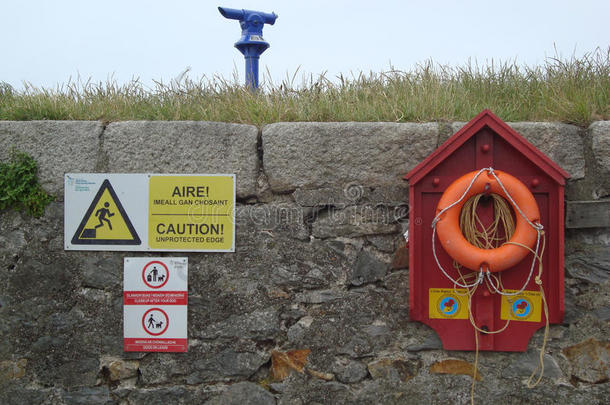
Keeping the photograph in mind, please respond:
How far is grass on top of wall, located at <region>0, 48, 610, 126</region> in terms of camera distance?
9.53ft

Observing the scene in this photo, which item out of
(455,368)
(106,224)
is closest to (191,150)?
(106,224)

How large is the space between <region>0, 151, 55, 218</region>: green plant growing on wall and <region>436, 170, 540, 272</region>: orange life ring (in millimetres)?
2099

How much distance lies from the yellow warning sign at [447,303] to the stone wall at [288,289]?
121 millimetres

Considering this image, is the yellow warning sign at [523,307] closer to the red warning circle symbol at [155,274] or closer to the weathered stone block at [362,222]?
the weathered stone block at [362,222]

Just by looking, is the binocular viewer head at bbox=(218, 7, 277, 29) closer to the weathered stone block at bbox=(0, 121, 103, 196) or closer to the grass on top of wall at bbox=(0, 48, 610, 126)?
the grass on top of wall at bbox=(0, 48, 610, 126)

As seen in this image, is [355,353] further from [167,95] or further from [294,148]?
[167,95]

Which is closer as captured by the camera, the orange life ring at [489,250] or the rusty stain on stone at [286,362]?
the orange life ring at [489,250]

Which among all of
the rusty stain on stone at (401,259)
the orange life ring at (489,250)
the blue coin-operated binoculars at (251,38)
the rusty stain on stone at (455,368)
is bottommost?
the rusty stain on stone at (455,368)

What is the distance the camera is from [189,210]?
2764mm

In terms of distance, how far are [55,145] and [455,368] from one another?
2.44 meters

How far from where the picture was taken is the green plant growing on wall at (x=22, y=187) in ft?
9.02

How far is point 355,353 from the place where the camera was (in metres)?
2.68

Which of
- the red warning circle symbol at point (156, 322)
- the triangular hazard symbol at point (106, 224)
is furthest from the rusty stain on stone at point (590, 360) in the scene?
the triangular hazard symbol at point (106, 224)

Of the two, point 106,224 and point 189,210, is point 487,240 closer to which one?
point 189,210
